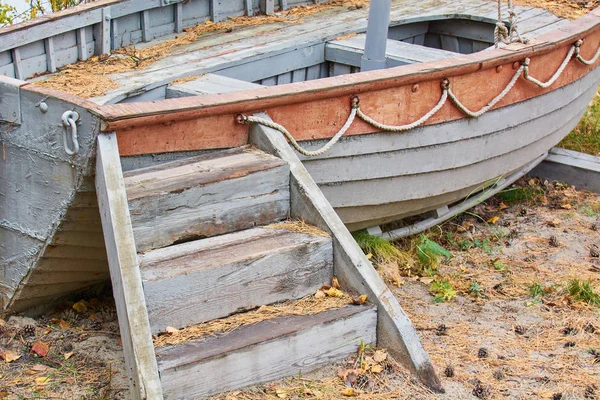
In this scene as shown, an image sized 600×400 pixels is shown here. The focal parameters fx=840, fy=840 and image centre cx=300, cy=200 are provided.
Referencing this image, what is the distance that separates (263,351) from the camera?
9.89ft

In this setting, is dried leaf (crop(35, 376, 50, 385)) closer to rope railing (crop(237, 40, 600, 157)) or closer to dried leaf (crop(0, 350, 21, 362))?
dried leaf (crop(0, 350, 21, 362))

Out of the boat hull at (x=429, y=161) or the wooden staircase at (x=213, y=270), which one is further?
the boat hull at (x=429, y=161)

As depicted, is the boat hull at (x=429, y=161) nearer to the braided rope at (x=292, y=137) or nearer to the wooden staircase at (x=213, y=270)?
the braided rope at (x=292, y=137)

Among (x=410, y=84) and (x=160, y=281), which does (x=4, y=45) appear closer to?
(x=160, y=281)

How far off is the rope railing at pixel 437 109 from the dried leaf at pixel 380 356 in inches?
37.6

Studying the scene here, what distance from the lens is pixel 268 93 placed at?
3553 millimetres

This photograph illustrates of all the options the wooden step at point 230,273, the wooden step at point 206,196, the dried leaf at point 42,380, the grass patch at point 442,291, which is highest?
the wooden step at point 206,196

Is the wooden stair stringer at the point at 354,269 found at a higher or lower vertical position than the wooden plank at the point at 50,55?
lower

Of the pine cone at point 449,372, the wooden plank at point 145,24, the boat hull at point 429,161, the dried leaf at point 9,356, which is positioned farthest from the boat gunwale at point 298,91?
the wooden plank at point 145,24

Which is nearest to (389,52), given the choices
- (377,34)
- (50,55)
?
(377,34)

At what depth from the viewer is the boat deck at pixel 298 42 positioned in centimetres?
439

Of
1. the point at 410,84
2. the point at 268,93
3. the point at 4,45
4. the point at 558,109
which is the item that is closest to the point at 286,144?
the point at 268,93

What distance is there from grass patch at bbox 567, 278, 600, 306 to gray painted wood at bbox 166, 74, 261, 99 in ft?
6.45

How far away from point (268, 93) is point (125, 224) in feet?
3.06
